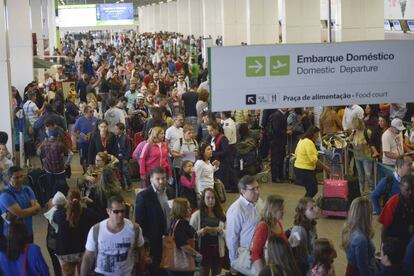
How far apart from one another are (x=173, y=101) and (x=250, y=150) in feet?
11.2

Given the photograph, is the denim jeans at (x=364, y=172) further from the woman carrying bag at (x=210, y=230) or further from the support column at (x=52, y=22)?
the support column at (x=52, y=22)

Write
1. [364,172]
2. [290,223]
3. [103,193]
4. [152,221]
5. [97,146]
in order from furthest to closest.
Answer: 1. [364,172]
2. [97,146]
3. [290,223]
4. [103,193]
5. [152,221]

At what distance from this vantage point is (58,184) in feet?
35.7

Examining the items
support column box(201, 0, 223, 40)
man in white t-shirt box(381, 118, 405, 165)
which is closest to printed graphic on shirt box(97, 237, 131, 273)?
man in white t-shirt box(381, 118, 405, 165)

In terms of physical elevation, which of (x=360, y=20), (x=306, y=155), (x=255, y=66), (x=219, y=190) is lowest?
(x=219, y=190)

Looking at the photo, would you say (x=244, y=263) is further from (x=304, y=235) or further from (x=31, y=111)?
(x=31, y=111)

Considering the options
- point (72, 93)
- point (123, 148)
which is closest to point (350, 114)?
point (123, 148)

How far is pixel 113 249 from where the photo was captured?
6.44 meters

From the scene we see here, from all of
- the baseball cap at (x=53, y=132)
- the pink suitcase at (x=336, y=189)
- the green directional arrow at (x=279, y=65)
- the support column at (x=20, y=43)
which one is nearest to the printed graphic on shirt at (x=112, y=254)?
the green directional arrow at (x=279, y=65)

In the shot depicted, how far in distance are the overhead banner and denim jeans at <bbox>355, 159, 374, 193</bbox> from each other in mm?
3445

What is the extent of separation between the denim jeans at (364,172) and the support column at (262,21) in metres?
15.9

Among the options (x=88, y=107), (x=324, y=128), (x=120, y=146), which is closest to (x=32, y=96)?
(x=88, y=107)

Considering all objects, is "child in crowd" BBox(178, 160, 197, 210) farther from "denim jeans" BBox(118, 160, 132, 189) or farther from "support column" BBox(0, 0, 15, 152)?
"support column" BBox(0, 0, 15, 152)

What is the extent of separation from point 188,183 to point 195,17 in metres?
39.5
